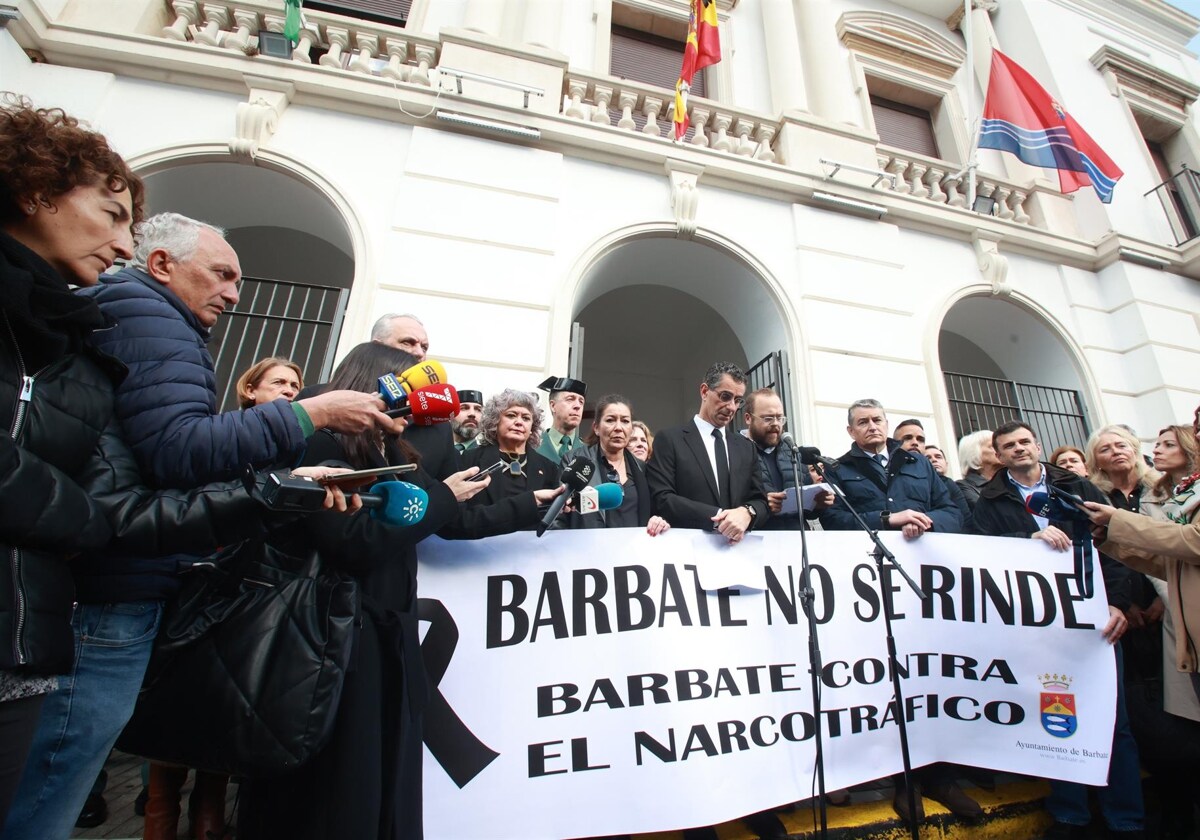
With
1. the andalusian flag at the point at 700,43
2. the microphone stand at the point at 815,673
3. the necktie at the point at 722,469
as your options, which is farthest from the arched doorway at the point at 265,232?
the andalusian flag at the point at 700,43

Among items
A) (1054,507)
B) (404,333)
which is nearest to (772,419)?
(1054,507)

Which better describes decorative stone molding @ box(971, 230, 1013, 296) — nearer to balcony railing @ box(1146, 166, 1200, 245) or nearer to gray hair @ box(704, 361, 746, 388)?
balcony railing @ box(1146, 166, 1200, 245)

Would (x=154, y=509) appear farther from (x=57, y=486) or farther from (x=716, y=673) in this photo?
(x=716, y=673)

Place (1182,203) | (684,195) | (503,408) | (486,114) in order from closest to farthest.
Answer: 1. (503,408)
2. (486,114)
3. (684,195)
4. (1182,203)

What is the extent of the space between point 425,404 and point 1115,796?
3.37m

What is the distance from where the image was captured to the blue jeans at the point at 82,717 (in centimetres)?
99

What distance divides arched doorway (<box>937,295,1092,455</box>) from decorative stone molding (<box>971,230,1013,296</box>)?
182 mm

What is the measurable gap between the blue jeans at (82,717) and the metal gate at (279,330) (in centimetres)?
348

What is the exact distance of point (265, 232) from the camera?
668 centimetres

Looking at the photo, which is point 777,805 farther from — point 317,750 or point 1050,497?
point 1050,497

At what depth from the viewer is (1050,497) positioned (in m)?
2.52

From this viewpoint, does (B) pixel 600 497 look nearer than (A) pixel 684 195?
Yes

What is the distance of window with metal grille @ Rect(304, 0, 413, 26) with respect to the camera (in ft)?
22.3

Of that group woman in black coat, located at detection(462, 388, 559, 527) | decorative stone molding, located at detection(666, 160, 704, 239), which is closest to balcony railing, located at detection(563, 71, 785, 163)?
decorative stone molding, located at detection(666, 160, 704, 239)
